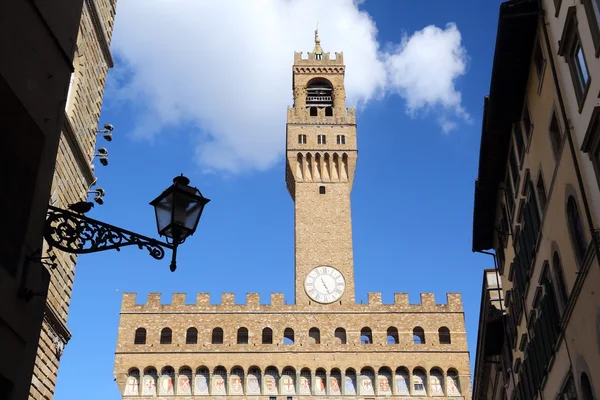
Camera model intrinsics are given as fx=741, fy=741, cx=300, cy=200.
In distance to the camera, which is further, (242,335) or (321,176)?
(321,176)

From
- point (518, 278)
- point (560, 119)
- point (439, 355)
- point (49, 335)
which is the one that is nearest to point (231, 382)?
point (439, 355)

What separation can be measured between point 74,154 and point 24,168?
7.87m

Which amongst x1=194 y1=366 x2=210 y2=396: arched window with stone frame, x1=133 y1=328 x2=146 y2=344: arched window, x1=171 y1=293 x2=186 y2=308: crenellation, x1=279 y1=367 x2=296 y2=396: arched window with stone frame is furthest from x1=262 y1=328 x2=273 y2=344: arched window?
x1=133 y1=328 x2=146 y2=344: arched window

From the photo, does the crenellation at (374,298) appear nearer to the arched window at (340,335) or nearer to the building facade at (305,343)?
the building facade at (305,343)

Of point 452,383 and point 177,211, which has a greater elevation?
point 452,383

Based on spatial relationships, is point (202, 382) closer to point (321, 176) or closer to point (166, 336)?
point (166, 336)

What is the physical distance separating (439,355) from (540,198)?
22988mm

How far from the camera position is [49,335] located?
12.5 metres

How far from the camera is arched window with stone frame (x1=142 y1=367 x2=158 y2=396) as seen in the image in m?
34.2

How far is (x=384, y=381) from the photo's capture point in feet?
115

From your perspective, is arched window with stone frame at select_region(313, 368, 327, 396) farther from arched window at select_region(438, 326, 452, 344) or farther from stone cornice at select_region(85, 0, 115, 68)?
stone cornice at select_region(85, 0, 115, 68)

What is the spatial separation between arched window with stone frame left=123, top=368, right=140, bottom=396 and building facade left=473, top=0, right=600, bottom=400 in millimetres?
20538

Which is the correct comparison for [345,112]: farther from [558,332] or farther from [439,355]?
[558,332]

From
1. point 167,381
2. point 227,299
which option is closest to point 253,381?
point 167,381
